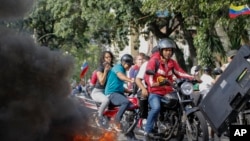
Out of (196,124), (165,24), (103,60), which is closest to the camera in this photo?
(196,124)

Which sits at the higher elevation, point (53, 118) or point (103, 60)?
point (103, 60)

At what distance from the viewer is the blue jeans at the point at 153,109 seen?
39.3 feet

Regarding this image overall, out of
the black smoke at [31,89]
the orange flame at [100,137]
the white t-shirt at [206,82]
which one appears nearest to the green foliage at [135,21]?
the white t-shirt at [206,82]

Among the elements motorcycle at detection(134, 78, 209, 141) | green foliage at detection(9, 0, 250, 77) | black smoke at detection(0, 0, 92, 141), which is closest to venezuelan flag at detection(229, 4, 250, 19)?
green foliage at detection(9, 0, 250, 77)

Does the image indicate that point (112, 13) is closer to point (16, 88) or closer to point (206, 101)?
point (206, 101)

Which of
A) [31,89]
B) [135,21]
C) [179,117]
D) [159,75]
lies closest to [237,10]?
[179,117]

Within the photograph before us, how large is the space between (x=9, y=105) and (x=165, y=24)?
23.9 m

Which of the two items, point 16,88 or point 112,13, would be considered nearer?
point 16,88

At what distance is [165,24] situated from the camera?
98.0ft

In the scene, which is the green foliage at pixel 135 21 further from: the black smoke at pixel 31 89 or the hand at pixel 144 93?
the black smoke at pixel 31 89

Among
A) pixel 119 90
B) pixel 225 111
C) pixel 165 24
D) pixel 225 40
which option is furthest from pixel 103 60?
pixel 165 24

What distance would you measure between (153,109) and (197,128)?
2.52ft

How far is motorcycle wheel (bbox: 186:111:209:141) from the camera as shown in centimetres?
1153

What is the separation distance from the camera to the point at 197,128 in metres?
11.8
